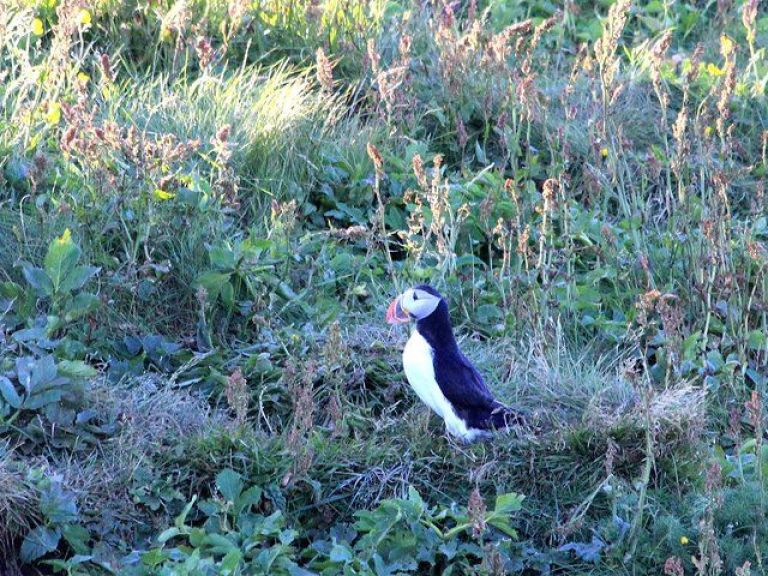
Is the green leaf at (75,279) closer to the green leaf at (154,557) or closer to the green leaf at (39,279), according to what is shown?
the green leaf at (39,279)

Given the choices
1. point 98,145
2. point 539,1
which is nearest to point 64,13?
point 98,145

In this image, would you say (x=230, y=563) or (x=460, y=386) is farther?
(x=460, y=386)

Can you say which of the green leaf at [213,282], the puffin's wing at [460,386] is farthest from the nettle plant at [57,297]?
the puffin's wing at [460,386]

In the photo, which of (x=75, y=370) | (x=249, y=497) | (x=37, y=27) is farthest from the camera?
(x=37, y=27)

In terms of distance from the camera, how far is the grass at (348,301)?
419 cm

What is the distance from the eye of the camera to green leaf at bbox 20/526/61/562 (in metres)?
3.96

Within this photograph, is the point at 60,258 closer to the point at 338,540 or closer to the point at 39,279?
the point at 39,279

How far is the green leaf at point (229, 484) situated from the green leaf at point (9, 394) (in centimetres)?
69

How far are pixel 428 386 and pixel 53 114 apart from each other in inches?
86.5

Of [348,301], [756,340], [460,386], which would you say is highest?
[460,386]

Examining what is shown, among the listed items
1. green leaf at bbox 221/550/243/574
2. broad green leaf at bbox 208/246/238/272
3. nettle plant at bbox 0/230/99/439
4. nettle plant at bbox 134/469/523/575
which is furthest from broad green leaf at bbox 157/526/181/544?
broad green leaf at bbox 208/246/238/272

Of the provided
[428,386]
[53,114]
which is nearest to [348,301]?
[428,386]

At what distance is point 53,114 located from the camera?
18.4ft

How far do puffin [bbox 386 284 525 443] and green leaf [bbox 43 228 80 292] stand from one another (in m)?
1.17
